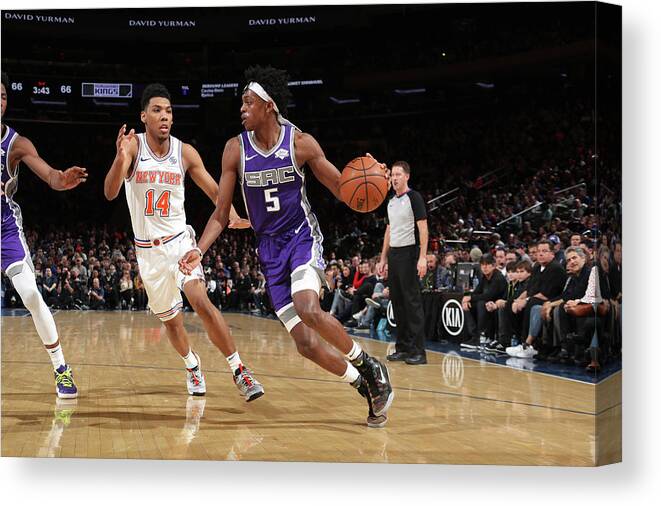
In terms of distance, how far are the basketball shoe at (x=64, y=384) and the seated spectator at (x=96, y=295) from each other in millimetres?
461

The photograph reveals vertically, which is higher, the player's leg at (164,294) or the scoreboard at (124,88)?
the scoreboard at (124,88)

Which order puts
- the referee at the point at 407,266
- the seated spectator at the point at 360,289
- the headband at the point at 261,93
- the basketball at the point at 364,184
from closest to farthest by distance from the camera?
the basketball at the point at 364,184 < the headband at the point at 261,93 < the seated spectator at the point at 360,289 < the referee at the point at 407,266

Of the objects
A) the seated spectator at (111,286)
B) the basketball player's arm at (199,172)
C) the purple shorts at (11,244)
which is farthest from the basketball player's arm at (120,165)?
the purple shorts at (11,244)

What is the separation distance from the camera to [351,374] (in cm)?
452

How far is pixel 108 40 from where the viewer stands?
16.3 ft

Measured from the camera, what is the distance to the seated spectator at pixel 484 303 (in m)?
5.90

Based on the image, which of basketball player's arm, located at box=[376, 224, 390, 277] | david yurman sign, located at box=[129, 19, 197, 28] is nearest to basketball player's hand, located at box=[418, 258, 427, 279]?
basketball player's arm, located at box=[376, 224, 390, 277]

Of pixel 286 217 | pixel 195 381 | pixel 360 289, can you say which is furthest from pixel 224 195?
pixel 360 289

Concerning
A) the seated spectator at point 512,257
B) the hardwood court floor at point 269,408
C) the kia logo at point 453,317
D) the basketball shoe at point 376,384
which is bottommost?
the hardwood court floor at point 269,408

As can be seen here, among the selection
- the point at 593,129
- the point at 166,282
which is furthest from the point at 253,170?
the point at 593,129

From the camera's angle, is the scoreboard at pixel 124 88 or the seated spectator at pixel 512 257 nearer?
the scoreboard at pixel 124 88

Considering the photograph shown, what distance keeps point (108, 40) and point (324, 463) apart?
300 cm

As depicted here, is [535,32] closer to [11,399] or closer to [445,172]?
[445,172]

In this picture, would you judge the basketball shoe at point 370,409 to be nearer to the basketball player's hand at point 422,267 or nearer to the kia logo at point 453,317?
the basketball player's hand at point 422,267
